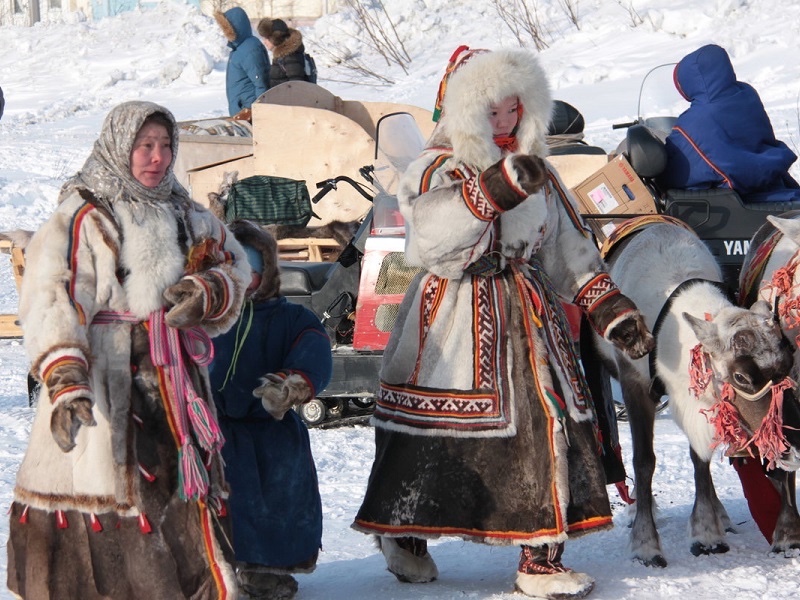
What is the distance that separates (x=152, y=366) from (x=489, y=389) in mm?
1059

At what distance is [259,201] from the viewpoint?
7.75 metres

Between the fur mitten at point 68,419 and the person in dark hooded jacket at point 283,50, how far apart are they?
827 cm

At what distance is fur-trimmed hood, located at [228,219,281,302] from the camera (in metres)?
3.78

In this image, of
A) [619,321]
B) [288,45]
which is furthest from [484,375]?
[288,45]

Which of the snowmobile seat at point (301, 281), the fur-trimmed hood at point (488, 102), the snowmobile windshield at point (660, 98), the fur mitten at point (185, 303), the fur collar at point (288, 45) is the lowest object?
the snowmobile seat at point (301, 281)

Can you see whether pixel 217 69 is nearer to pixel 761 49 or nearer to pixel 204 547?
pixel 761 49

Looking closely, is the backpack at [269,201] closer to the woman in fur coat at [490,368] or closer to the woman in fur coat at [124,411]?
the woman in fur coat at [490,368]

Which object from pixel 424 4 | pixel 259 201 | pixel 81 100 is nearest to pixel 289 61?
pixel 259 201

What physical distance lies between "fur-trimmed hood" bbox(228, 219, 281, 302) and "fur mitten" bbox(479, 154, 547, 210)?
772 millimetres

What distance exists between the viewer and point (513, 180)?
3373 millimetres

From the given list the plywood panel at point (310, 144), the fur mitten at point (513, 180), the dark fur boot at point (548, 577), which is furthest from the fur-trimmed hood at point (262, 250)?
the plywood panel at point (310, 144)

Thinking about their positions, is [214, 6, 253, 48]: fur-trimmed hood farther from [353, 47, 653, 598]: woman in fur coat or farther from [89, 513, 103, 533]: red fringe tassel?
[89, 513, 103, 533]: red fringe tassel

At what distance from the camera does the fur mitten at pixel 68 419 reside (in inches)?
114

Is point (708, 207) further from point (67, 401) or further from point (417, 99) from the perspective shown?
point (417, 99)
